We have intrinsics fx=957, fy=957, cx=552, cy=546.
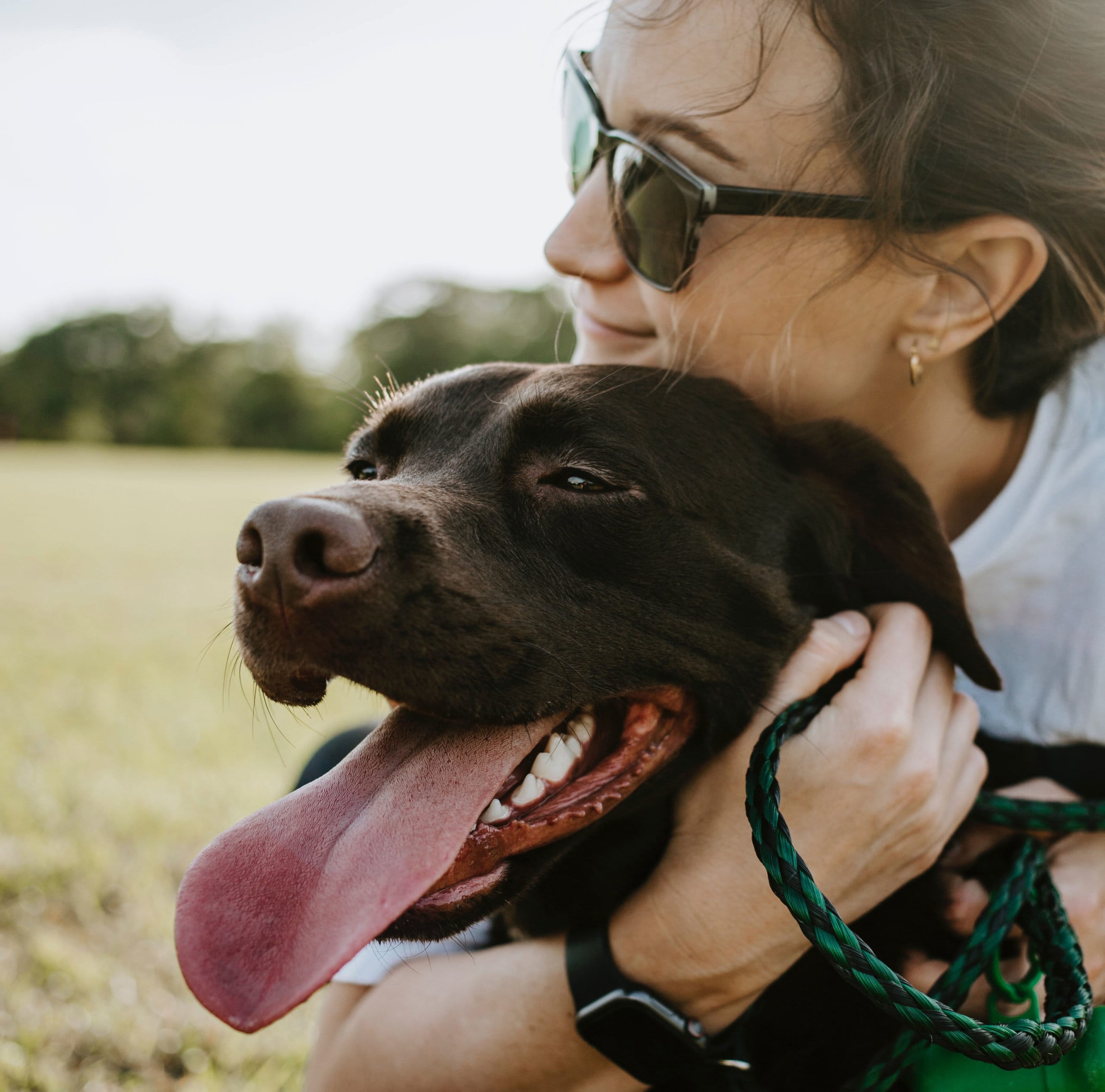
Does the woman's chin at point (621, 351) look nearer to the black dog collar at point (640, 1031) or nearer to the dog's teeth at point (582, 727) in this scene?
the dog's teeth at point (582, 727)

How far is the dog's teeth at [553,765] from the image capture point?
1845 mm

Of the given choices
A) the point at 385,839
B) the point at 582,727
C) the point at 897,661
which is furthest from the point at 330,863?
the point at 897,661

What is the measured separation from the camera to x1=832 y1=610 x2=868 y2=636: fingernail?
214 centimetres

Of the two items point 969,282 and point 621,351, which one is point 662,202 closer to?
point 621,351

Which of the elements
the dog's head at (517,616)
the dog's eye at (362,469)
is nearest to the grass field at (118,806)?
the dog's eye at (362,469)

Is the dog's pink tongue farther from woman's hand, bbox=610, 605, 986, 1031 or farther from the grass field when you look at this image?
the grass field

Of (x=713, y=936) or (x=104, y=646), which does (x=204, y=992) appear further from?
(x=104, y=646)

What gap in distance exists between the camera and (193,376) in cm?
6112

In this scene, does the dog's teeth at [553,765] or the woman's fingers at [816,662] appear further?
the woman's fingers at [816,662]

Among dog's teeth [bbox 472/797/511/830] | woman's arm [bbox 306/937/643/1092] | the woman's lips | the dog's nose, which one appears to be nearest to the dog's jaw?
dog's teeth [bbox 472/797/511/830]

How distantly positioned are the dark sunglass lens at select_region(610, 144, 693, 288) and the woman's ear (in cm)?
55

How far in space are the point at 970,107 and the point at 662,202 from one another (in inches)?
27.5

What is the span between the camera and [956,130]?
6.94 ft

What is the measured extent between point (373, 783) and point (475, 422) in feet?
2.81
